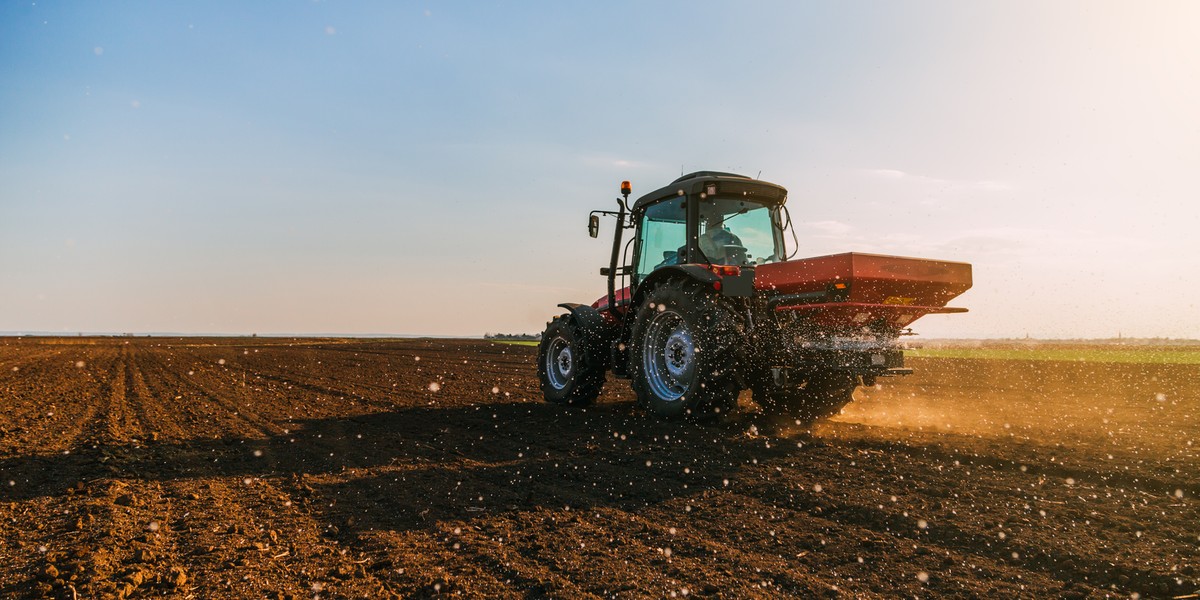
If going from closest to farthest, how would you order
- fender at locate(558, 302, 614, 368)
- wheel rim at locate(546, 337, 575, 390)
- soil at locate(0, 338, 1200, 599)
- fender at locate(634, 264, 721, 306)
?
soil at locate(0, 338, 1200, 599), fender at locate(634, 264, 721, 306), fender at locate(558, 302, 614, 368), wheel rim at locate(546, 337, 575, 390)

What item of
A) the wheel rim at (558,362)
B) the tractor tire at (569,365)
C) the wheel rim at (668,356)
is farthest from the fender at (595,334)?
the wheel rim at (668,356)

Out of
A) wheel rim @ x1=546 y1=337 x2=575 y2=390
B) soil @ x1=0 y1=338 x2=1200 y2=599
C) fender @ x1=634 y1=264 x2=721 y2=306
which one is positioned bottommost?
soil @ x1=0 y1=338 x2=1200 y2=599

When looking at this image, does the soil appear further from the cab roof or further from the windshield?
the cab roof

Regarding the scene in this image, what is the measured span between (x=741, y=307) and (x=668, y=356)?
3.29 ft

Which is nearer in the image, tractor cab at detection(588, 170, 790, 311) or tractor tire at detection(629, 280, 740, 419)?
tractor tire at detection(629, 280, 740, 419)

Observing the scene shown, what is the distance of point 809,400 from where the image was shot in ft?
26.7

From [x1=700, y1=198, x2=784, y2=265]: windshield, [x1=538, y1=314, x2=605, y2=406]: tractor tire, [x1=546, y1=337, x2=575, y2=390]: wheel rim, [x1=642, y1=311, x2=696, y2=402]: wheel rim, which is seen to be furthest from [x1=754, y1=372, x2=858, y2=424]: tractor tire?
[x1=546, y1=337, x2=575, y2=390]: wheel rim

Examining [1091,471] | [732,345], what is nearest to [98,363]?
[732,345]

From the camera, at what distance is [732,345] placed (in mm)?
6527

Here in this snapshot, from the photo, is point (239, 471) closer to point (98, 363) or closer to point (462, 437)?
point (462, 437)

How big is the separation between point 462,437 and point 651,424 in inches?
79.7

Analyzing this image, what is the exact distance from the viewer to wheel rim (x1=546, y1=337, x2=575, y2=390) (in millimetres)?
9430

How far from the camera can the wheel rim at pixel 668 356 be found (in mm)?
7086

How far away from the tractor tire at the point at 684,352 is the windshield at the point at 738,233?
2.02 feet
